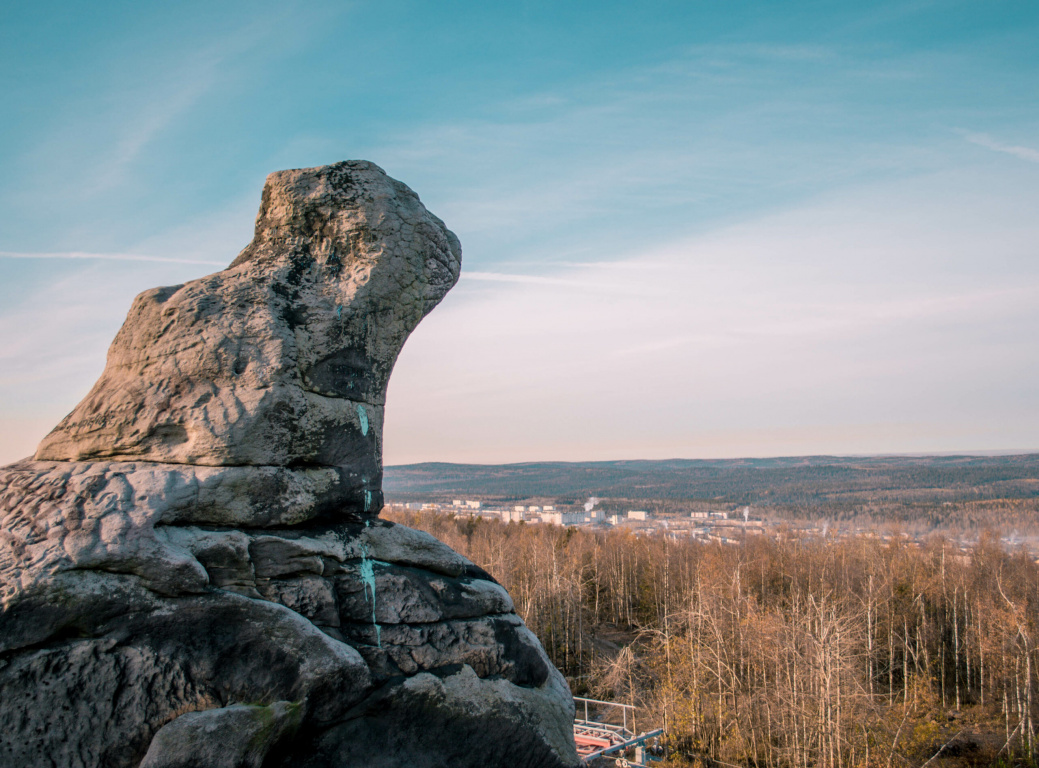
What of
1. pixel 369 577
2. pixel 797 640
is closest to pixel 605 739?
pixel 797 640

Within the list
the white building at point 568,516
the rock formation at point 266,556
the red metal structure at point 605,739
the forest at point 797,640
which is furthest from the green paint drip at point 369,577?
the white building at point 568,516

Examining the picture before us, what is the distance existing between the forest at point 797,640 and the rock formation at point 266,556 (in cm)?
1350

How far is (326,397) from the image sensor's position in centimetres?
607

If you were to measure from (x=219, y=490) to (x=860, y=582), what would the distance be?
40.4 metres

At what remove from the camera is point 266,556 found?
17.5 feet

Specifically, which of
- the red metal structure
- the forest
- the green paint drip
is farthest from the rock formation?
the red metal structure

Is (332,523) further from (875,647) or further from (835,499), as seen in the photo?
(835,499)

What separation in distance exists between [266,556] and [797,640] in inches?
761

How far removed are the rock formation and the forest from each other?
13.5 metres

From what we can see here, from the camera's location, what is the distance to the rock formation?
14.3ft

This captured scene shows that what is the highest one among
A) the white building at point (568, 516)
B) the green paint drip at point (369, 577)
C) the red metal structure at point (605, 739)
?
the green paint drip at point (369, 577)

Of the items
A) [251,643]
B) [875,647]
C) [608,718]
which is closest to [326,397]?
[251,643]

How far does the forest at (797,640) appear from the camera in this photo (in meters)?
19.4

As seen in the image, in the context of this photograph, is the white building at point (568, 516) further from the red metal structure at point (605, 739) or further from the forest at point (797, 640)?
the red metal structure at point (605, 739)
